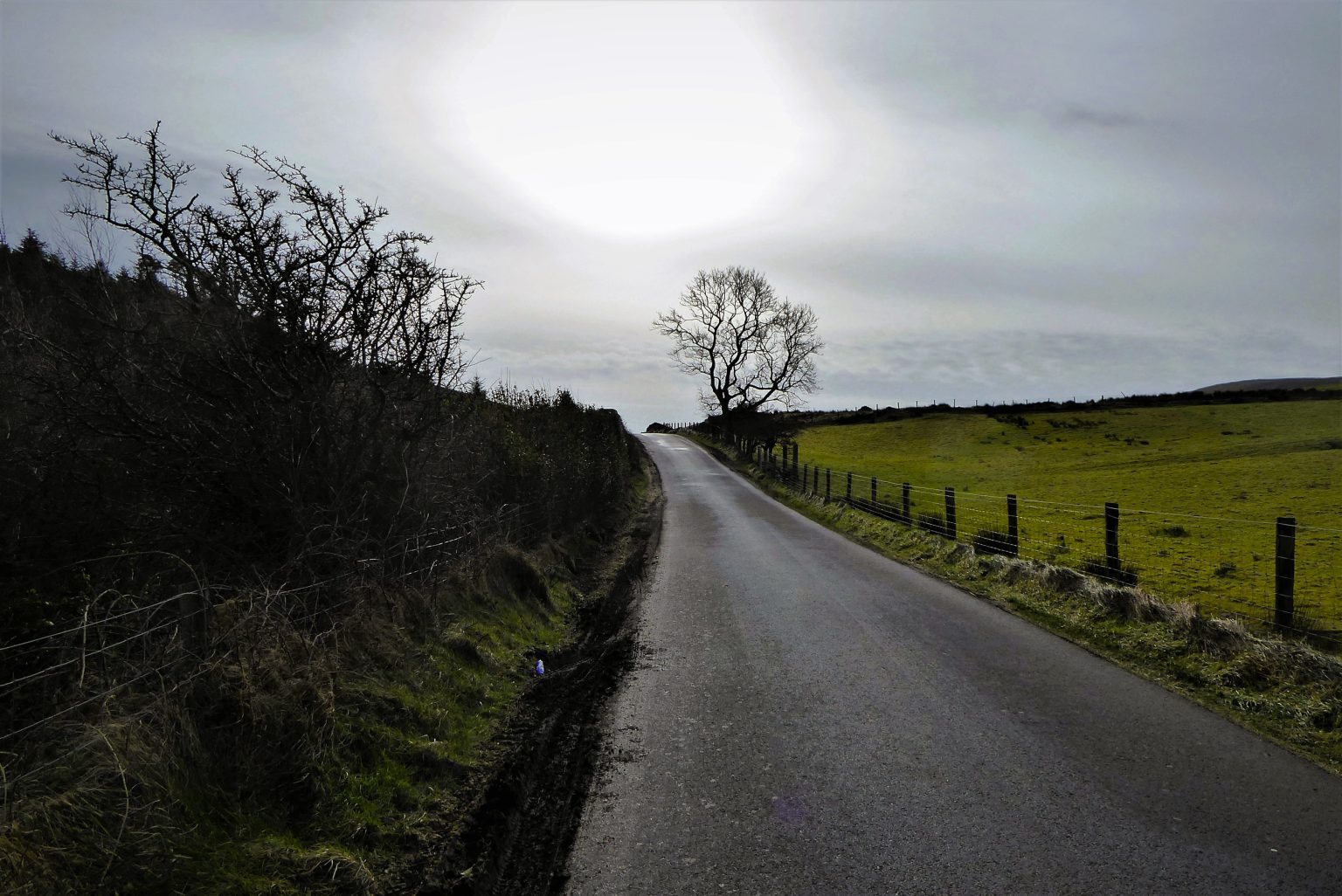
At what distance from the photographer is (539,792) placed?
14.9 feet

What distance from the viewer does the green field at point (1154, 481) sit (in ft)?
43.4

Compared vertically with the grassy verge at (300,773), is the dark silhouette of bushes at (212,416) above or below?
above

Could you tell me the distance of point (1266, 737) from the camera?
17.4 feet

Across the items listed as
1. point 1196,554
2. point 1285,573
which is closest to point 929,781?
point 1285,573

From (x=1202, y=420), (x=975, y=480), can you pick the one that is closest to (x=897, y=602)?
(x=975, y=480)

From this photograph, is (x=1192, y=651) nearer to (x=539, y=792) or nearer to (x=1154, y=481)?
(x=539, y=792)

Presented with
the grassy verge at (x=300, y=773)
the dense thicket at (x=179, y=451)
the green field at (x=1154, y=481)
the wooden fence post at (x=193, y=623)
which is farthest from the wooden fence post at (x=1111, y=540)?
the wooden fence post at (x=193, y=623)

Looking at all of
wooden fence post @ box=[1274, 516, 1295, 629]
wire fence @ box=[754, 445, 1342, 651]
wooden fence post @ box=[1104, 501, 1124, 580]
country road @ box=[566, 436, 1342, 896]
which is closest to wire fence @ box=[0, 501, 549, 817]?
country road @ box=[566, 436, 1342, 896]

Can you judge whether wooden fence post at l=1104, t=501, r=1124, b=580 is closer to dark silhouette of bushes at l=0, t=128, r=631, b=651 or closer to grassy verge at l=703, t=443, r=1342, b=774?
grassy verge at l=703, t=443, r=1342, b=774

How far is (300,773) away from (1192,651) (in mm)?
7811

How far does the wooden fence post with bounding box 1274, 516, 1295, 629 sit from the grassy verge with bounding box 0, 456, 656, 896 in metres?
7.68

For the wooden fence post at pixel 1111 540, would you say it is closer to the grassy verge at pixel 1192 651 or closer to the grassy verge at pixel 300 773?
the grassy verge at pixel 1192 651

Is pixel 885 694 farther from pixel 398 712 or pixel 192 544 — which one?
pixel 192 544

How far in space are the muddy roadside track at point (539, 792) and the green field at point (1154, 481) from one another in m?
7.20
